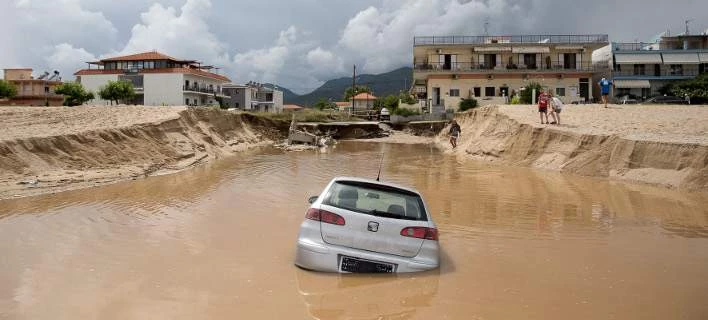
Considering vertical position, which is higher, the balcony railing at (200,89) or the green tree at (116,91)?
the balcony railing at (200,89)

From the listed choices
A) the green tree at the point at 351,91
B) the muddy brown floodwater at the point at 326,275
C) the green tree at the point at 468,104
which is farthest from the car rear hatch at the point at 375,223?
the green tree at the point at 351,91

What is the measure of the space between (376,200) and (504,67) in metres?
55.5

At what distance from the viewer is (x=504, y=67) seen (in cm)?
5906

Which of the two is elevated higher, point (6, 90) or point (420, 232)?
point (6, 90)

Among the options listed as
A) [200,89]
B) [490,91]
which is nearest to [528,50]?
[490,91]

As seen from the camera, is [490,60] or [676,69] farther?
[490,60]

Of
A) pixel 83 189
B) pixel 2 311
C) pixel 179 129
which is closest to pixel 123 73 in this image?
pixel 179 129

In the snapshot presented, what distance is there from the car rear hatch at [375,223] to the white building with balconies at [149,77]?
6115 centimetres

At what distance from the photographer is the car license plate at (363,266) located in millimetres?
6633

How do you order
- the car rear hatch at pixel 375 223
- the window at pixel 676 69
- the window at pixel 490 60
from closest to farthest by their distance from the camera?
the car rear hatch at pixel 375 223 → the window at pixel 676 69 → the window at pixel 490 60

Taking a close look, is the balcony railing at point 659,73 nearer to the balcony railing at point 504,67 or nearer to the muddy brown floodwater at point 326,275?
the balcony railing at point 504,67

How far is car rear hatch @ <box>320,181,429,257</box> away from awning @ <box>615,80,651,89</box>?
57.4m

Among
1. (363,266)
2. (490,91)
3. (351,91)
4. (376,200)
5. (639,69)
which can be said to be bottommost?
(363,266)

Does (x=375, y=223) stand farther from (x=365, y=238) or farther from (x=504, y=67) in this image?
(x=504, y=67)
